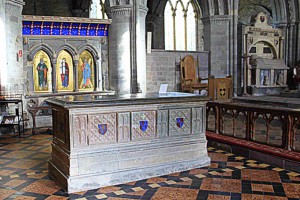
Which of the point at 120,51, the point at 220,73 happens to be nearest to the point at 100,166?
the point at 120,51

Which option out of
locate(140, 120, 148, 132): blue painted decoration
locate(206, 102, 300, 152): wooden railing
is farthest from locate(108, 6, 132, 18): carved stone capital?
locate(140, 120, 148, 132): blue painted decoration

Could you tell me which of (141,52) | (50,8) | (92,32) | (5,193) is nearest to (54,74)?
(92,32)

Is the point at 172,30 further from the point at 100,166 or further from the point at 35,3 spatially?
the point at 100,166

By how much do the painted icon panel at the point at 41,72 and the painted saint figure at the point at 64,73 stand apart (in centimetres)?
33

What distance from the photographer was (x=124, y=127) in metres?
4.22

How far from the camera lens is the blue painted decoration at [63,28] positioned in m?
8.52

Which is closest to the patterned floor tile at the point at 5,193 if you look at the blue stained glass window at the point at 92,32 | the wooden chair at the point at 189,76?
the blue stained glass window at the point at 92,32

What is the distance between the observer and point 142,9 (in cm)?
975

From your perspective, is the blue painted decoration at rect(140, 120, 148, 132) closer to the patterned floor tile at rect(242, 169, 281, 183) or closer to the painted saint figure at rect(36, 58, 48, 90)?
the patterned floor tile at rect(242, 169, 281, 183)

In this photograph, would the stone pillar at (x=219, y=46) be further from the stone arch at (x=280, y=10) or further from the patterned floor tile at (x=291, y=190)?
the patterned floor tile at (x=291, y=190)

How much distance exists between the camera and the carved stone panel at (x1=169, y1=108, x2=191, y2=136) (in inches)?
179

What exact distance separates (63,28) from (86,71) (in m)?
1.34

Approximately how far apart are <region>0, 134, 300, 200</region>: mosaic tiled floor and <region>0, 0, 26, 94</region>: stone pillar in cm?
300

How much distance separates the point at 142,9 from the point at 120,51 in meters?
1.40
